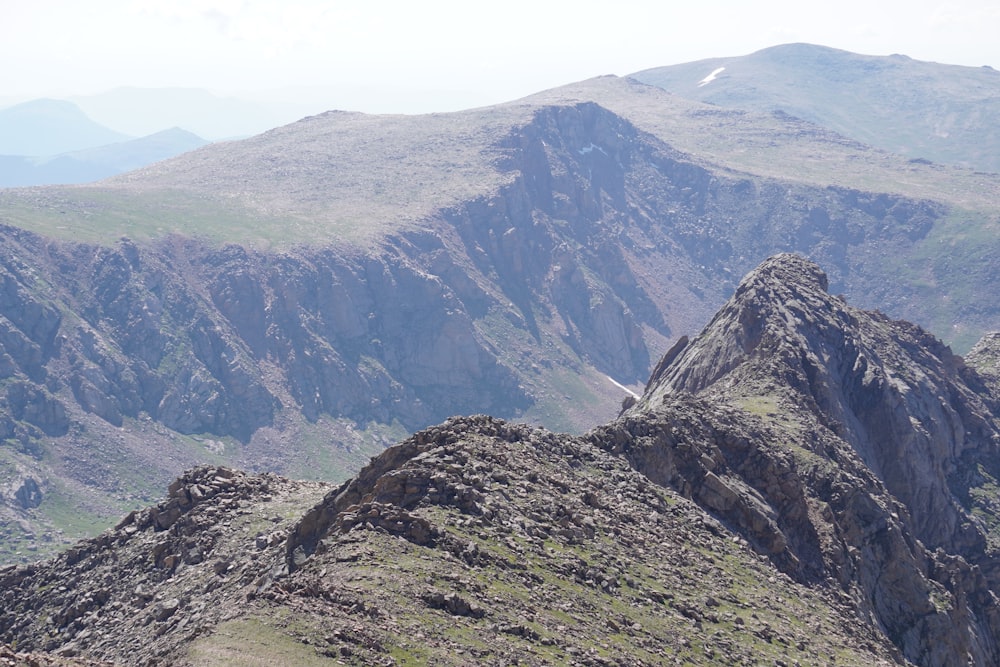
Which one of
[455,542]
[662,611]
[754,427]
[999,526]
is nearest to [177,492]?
[455,542]

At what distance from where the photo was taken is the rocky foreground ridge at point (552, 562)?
5491 cm

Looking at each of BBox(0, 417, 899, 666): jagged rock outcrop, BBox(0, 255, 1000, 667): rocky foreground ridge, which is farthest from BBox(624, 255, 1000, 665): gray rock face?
BBox(0, 417, 899, 666): jagged rock outcrop

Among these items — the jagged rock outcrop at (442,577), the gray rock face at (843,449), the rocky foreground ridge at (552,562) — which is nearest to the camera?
the jagged rock outcrop at (442,577)

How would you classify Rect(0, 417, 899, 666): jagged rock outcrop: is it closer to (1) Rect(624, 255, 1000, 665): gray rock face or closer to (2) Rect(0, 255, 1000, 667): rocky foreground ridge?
(2) Rect(0, 255, 1000, 667): rocky foreground ridge

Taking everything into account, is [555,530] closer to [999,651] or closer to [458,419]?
[458,419]

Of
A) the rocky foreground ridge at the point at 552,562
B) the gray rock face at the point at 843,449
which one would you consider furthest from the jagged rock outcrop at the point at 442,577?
the gray rock face at the point at 843,449

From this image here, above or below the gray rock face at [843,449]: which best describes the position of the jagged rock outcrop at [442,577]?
above

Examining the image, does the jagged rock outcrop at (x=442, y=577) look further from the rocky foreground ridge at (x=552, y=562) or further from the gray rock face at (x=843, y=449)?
the gray rock face at (x=843, y=449)

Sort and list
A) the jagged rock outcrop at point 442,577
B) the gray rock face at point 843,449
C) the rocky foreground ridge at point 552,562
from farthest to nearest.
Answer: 1. the gray rock face at point 843,449
2. the rocky foreground ridge at point 552,562
3. the jagged rock outcrop at point 442,577

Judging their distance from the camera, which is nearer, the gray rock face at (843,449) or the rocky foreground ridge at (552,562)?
the rocky foreground ridge at (552,562)

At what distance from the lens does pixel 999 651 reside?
320 ft

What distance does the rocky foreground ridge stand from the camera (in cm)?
5491

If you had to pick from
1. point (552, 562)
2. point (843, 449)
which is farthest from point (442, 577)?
point (843, 449)

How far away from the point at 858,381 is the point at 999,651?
32150mm
